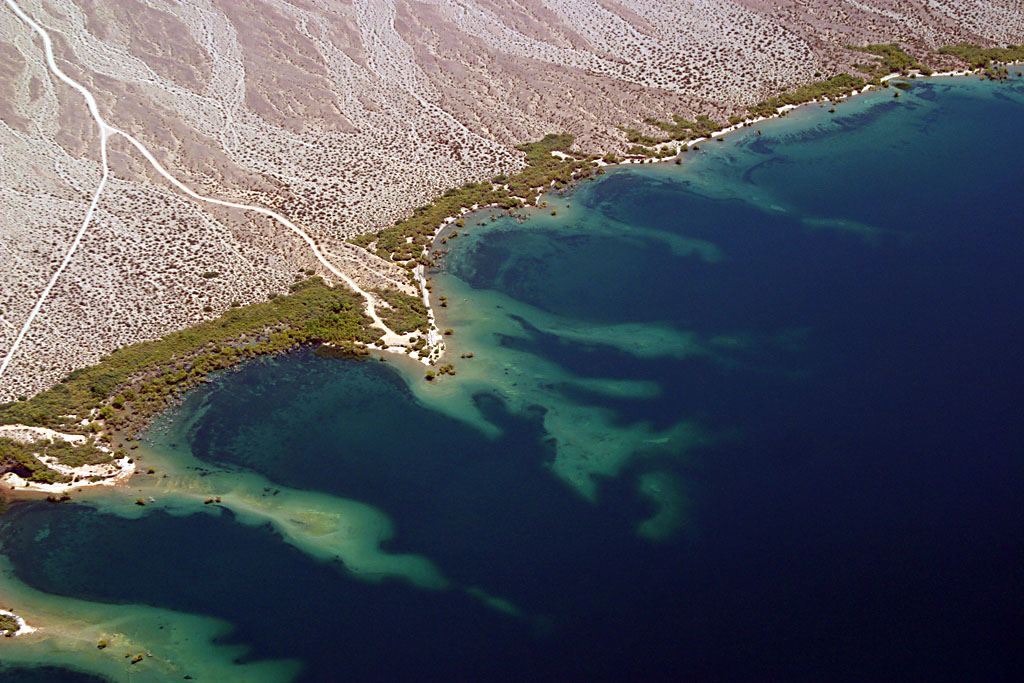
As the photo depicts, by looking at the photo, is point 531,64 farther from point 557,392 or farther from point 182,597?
point 182,597

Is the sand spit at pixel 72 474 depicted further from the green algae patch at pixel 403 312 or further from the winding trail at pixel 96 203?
the green algae patch at pixel 403 312

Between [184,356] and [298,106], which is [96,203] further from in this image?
[298,106]

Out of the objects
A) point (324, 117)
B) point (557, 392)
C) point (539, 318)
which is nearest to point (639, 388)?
point (557, 392)

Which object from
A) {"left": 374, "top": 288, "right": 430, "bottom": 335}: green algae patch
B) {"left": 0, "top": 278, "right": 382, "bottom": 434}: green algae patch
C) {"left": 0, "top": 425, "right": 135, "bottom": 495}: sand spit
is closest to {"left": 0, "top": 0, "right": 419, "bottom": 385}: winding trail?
{"left": 374, "top": 288, "right": 430, "bottom": 335}: green algae patch

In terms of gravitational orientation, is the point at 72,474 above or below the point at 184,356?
below

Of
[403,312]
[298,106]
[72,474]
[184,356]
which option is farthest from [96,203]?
[72,474]

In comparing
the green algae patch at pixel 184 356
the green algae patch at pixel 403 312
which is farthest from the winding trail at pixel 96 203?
the green algae patch at pixel 184 356

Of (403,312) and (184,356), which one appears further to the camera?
(403,312)
